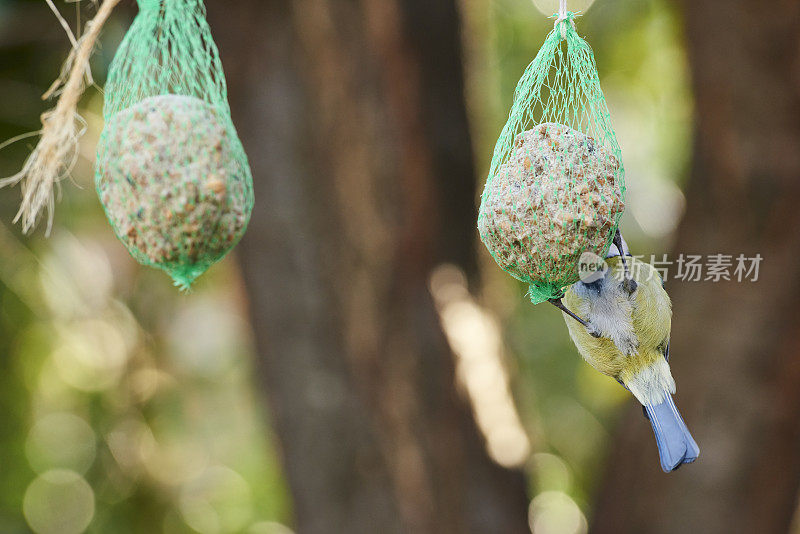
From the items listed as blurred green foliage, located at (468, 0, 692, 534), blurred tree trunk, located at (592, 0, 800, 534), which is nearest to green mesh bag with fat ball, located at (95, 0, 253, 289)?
blurred tree trunk, located at (592, 0, 800, 534)

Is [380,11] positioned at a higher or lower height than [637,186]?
higher

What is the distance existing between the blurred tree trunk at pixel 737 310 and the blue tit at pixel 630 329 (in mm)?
1867

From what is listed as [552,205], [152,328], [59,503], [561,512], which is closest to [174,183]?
[552,205]

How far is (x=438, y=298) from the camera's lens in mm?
4184

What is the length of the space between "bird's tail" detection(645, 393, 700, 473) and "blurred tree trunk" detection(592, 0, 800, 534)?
1.99 meters

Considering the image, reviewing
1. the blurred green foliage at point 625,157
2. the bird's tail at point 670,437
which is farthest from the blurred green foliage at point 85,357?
the bird's tail at point 670,437

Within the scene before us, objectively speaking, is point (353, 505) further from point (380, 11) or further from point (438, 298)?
point (380, 11)

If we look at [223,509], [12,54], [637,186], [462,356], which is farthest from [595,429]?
[12,54]

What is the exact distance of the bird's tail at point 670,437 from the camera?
81.7 inches

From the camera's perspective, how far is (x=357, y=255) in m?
4.14

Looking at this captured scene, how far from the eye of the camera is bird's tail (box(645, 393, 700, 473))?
2.08m

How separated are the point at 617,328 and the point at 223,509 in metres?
7.28

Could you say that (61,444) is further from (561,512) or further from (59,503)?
(561,512)

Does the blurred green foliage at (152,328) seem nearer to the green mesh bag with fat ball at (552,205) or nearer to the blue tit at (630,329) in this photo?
the blue tit at (630,329)
